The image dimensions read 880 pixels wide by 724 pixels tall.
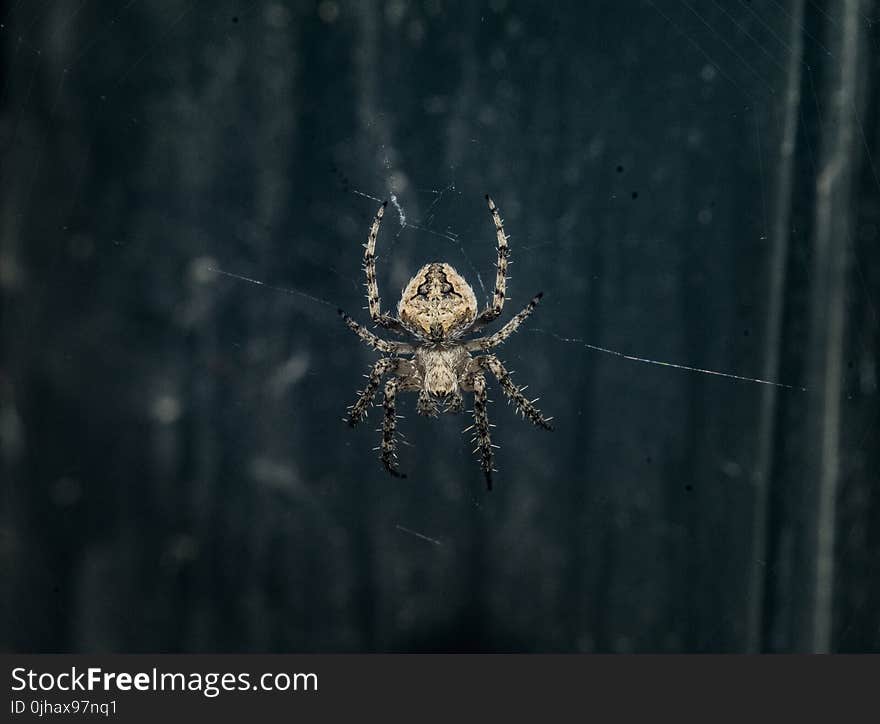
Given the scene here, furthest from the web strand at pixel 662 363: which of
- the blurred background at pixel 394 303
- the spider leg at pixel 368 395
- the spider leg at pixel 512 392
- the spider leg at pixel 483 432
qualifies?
the spider leg at pixel 368 395

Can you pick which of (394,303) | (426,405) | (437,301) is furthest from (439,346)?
(394,303)

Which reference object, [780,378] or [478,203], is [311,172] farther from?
[780,378]

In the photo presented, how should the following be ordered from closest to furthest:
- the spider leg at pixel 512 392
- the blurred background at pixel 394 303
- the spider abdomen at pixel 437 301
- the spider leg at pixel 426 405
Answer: the spider abdomen at pixel 437 301 → the spider leg at pixel 512 392 → the spider leg at pixel 426 405 → the blurred background at pixel 394 303

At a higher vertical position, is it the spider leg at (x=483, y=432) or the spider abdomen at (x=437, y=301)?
the spider abdomen at (x=437, y=301)

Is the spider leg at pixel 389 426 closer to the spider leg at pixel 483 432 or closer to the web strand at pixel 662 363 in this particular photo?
the spider leg at pixel 483 432

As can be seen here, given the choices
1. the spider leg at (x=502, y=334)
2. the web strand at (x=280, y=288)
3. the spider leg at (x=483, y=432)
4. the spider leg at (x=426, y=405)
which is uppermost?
the web strand at (x=280, y=288)

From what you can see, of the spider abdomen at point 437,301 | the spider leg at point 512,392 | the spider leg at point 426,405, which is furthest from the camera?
the spider leg at point 426,405

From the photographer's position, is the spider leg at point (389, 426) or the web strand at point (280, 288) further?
the web strand at point (280, 288)

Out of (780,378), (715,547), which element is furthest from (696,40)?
(715,547)

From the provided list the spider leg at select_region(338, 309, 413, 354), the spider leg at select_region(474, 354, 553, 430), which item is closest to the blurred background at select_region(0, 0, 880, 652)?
the spider leg at select_region(474, 354, 553, 430)
